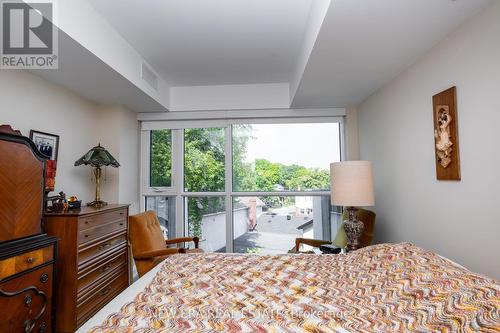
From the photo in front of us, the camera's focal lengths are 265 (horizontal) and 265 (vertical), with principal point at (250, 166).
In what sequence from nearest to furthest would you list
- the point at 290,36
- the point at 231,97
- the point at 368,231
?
the point at 290,36, the point at 368,231, the point at 231,97

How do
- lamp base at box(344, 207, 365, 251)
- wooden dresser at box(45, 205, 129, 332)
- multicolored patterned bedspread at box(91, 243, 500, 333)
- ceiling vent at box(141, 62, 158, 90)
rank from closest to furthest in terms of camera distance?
multicolored patterned bedspread at box(91, 243, 500, 333) < wooden dresser at box(45, 205, 129, 332) < lamp base at box(344, 207, 365, 251) < ceiling vent at box(141, 62, 158, 90)

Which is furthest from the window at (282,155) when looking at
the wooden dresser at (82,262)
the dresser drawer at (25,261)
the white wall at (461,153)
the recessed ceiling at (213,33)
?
the dresser drawer at (25,261)

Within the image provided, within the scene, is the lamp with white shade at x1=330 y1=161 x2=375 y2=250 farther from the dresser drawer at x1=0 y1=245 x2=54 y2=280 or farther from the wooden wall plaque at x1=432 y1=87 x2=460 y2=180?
the dresser drawer at x1=0 y1=245 x2=54 y2=280

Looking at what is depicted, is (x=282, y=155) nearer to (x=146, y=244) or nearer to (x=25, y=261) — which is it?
(x=146, y=244)

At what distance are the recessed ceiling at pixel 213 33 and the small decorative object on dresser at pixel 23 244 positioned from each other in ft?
3.98

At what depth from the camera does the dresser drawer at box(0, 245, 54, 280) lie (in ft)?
5.21

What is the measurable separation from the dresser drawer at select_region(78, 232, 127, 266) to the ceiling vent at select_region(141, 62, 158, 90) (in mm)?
1715

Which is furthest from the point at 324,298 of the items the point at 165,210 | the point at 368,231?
the point at 165,210

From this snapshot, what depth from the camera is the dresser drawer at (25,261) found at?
1587mm

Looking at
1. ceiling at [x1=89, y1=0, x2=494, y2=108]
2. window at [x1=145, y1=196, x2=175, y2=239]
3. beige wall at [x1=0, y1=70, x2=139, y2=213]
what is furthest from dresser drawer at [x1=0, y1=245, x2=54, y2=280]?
window at [x1=145, y1=196, x2=175, y2=239]

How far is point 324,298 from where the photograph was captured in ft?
4.35

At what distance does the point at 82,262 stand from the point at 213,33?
90.0 inches

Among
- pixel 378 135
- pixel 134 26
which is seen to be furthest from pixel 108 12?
pixel 378 135

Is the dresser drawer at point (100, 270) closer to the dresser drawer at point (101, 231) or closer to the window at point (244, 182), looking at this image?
the dresser drawer at point (101, 231)
